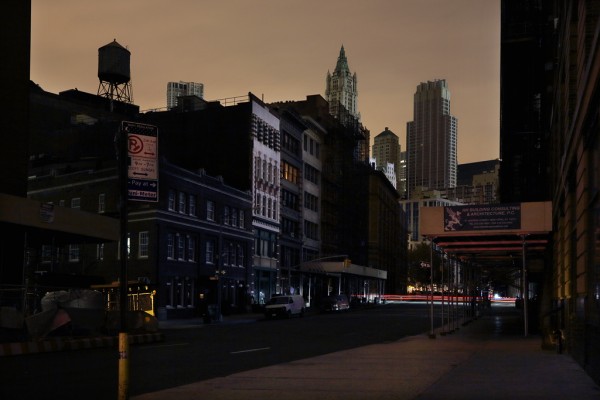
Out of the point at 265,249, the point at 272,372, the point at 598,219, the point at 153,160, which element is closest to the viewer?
the point at 153,160

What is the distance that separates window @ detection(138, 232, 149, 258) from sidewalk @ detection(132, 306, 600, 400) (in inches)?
1406

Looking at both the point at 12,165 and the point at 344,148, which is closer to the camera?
the point at 12,165

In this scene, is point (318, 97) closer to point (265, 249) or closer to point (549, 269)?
point (265, 249)

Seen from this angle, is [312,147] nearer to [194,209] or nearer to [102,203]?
[194,209]

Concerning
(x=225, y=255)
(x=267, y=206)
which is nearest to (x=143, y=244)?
(x=225, y=255)

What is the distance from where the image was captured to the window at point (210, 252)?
65000mm

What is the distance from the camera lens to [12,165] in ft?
123

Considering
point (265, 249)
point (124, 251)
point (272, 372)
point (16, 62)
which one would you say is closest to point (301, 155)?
point (265, 249)

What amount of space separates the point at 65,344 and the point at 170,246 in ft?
105

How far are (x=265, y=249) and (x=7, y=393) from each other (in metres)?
63.8

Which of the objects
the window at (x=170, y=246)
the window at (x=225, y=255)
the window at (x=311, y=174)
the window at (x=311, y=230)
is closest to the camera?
the window at (x=170, y=246)

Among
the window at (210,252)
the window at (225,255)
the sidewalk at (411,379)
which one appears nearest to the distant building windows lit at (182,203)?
the window at (210,252)

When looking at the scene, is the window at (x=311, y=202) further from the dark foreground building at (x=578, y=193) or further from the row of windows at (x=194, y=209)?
the dark foreground building at (x=578, y=193)

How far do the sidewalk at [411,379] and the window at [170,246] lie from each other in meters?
36.7
